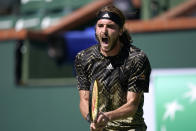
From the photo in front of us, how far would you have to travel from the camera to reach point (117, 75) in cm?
447

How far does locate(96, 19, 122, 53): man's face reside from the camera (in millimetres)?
4305

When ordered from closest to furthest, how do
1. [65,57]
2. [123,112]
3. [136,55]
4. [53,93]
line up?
[123,112] → [136,55] → [53,93] → [65,57]

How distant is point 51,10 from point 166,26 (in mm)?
4868

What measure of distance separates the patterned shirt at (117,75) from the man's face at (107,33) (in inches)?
6.8

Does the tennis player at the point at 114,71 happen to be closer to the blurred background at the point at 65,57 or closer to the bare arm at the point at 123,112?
the bare arm at the point at 123,112

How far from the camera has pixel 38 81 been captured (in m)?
10.3

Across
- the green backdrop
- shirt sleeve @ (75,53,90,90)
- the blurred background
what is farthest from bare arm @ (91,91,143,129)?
the green backdrop

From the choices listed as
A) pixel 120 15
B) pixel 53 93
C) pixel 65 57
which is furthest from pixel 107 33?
pixel 65 57

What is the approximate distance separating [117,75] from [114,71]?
0.04 m

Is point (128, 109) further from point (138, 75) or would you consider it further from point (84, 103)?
point (84, 103)

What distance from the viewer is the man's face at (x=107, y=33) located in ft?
14.1

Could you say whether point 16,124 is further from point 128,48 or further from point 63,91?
point 128,48

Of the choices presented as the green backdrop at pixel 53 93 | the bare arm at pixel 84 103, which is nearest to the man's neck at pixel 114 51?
the bare arm at pixel 84 103

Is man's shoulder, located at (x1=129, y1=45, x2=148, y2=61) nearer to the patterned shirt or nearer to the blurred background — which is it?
the patterned shirt
